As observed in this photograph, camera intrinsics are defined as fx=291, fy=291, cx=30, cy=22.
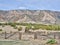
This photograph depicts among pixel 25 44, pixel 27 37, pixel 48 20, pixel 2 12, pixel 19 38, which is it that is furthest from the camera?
pixel 2 12

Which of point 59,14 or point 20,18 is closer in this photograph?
point 20,18

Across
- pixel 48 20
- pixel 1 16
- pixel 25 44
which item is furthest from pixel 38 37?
pixel 1 16

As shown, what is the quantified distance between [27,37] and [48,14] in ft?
283

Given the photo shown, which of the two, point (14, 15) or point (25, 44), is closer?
point (25, 44)

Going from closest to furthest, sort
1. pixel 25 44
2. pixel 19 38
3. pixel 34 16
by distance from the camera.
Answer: pixel 25 44, pixel 19 38, pixel 34 16

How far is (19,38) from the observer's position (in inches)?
1416

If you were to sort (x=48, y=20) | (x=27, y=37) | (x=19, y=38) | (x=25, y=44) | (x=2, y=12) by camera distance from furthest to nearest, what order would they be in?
(x=2, y=12)
(x=48, y=20)
(x=27, y=37)
(x=19, y=38)
(x=25, y=44)

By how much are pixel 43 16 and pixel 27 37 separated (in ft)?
272

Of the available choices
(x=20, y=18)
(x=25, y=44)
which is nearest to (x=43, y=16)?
(x=20, y=18)

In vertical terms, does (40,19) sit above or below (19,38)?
below

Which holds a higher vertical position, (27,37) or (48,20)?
(27,37)

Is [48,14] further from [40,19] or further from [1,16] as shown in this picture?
[1,16]

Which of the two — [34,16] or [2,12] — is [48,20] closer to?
[34,16]

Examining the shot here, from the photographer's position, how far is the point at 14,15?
12581 centimetres
